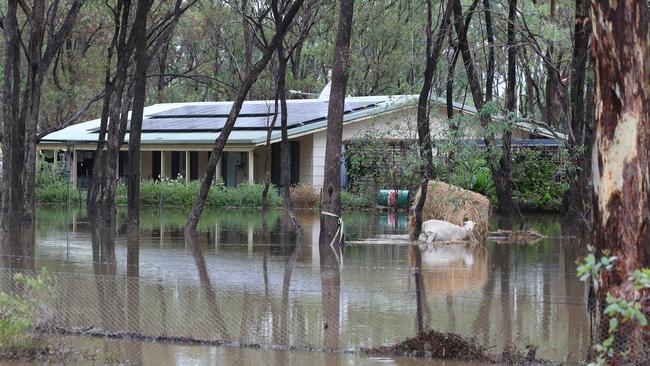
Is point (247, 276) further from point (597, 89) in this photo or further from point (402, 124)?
point (402, 124)

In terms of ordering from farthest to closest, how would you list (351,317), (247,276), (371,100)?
(371,100), (247,276), (351,317)

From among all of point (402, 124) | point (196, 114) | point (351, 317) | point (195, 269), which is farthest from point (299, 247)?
point (196, 114)

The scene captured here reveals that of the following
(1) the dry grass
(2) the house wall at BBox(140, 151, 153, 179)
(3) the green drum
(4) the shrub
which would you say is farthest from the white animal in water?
(2) the house wall at BBox(140, 151, 153, 179)

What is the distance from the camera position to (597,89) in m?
9.67

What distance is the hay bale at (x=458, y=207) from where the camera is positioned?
2366 cm

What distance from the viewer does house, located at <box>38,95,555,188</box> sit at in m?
39.5

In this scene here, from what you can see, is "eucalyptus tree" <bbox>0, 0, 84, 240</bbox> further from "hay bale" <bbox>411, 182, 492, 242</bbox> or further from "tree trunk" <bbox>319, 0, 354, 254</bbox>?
"hay bale" <bbox>411, 182, 492, 242</bbox>

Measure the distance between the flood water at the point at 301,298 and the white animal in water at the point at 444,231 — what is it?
0.77m

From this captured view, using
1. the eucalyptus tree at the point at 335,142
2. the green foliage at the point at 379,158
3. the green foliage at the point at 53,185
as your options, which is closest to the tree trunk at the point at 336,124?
the eucalyptus tree at the point at 335,142

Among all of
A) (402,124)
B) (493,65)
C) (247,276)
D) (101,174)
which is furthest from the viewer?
(402,124)

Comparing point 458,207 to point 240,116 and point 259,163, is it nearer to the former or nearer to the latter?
point 259,163

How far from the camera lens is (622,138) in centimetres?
936

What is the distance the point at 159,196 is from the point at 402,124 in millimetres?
10055

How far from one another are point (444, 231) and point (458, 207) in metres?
0.68
